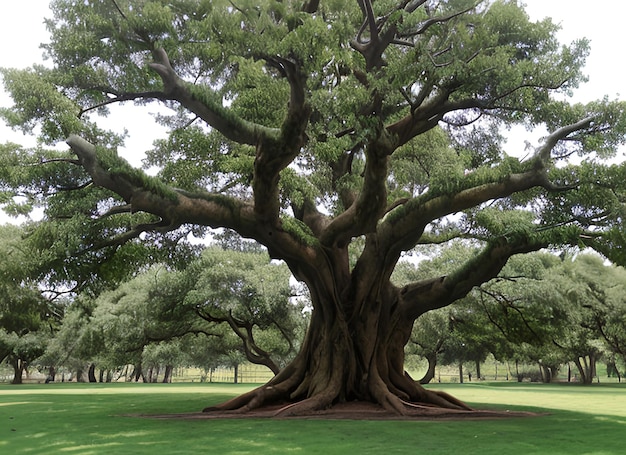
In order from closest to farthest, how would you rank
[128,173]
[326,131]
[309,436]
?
[309,436]
[128,173]
[326,131]

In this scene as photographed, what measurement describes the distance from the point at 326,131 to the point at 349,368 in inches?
203

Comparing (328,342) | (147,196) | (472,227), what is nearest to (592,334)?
(472,227)

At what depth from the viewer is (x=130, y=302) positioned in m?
25.9

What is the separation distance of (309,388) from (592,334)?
25.2 m

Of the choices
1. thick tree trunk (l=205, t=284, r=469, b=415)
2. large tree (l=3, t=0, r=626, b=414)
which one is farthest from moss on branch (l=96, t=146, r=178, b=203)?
thick tree trunk (l=205, t=284, r=469, b=415)

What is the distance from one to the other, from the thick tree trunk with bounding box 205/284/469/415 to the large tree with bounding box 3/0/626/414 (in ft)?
0.14

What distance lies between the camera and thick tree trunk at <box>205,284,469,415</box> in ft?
36.6

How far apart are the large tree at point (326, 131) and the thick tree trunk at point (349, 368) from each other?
4cm

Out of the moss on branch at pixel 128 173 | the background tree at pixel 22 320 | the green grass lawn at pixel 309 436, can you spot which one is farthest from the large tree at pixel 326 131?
the background tree at pixel 22 320

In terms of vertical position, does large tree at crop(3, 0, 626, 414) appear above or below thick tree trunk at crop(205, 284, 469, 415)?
above

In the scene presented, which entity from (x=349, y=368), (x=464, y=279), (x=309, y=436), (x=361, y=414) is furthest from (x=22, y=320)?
(x=309, y=436)

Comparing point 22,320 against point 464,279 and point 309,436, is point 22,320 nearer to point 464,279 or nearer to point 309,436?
point 464,279

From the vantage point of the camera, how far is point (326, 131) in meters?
9.94

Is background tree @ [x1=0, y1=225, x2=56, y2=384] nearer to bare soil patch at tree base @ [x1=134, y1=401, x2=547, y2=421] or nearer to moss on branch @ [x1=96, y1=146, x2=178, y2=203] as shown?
bare soil patch at tree base @ [x1=134, y1=401, x2=547, y2=421]
